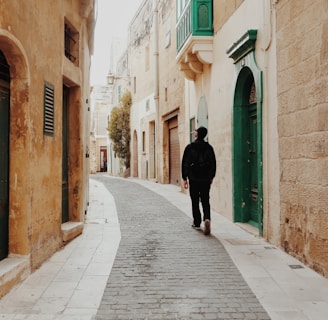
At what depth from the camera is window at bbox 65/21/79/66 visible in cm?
760

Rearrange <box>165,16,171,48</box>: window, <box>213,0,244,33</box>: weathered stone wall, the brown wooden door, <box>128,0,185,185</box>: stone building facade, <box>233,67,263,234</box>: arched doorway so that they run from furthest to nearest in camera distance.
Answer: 1. <box>165,16,171,48</box>: window
2. the brown wooden door
3. <box>128,0,185,185</box>: stone building facade
4. <box>213,0,244,33</box>: weathered stone wall
5. <box>233,67,263,234</box>: arched doorway

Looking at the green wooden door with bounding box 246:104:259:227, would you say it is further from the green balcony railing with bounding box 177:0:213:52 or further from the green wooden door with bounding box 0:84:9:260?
the green wooden door with bounding box 0:84:9:260

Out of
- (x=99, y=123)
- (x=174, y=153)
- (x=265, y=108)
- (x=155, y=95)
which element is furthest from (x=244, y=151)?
(x=99, y=123)

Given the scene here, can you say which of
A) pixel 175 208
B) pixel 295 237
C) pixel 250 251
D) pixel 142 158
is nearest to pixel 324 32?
pixel 295 237

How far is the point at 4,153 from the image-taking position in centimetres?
483

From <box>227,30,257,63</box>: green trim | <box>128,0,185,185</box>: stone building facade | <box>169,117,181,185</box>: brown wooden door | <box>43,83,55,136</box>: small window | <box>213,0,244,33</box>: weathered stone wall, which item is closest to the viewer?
<box>43,83,55,136</box>: small window

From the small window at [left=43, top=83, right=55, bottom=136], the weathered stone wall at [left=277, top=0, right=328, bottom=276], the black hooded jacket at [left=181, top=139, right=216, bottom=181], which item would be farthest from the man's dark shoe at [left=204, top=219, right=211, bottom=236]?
the small window at [left=43, top=83, right=55, bottom=136]

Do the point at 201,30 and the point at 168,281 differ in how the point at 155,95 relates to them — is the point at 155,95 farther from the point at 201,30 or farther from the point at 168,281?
→ the point at 168,281

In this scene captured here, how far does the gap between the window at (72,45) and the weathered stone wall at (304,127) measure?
331 centimetres

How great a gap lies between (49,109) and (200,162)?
112 inches

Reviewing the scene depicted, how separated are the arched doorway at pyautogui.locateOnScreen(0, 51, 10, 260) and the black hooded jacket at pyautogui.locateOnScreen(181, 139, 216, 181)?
351cm

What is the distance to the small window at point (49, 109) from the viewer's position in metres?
5.60

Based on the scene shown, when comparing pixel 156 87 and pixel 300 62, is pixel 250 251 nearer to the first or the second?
pixel 300 62

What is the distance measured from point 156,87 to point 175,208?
36.2 ft
